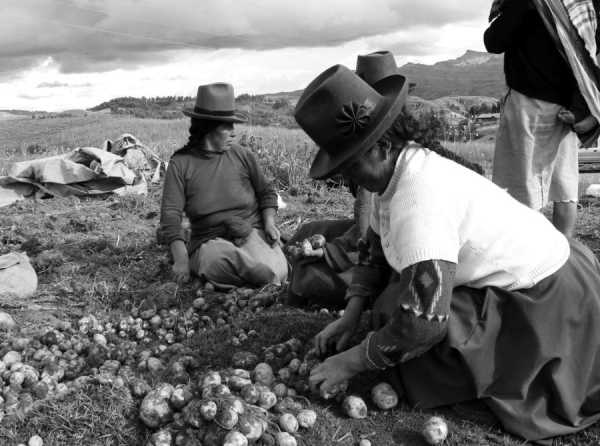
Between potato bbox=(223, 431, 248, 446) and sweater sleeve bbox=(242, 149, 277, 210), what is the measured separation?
278 centimetres

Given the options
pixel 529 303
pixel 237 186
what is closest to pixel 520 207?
pixel 529 303

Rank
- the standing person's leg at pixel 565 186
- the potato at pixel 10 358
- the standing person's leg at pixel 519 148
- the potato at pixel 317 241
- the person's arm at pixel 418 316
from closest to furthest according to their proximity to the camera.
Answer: the person's arm at pixel 418 316
the potato at pixel 10 358
the standing person's leg at pixel 519 148
the standing person's leg at pixel 565 186
the potato at pixel 317 241

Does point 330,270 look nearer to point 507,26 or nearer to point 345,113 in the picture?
point 345,113

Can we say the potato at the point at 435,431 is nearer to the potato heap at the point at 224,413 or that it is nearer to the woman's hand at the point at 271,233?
the potato heap at the point at 224,413

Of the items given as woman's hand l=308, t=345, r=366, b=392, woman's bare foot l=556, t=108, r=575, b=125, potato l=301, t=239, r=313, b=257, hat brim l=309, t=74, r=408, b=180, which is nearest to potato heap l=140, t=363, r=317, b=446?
woman's hand l=308, t=345, r=366, b=392

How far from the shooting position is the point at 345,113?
224 centimetres

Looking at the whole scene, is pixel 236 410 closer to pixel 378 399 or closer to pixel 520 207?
pixel 378 399

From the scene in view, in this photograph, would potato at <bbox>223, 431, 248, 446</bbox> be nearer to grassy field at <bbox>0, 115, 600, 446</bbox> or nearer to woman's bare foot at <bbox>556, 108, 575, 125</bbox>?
grassy field at <bbox>0, 115, 600, 446</bbox>

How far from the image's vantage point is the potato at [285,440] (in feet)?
7.75

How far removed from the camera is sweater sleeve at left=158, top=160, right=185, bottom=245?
456 centimetres

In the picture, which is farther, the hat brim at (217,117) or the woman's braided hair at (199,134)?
the woman's braided hair at (199,134)

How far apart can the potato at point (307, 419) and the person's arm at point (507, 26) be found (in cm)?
277

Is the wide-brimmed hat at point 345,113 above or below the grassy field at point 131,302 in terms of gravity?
above

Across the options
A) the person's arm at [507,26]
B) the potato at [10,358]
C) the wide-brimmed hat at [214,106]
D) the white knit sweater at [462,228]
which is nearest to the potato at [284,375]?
the white knit sweater at [462,228]
